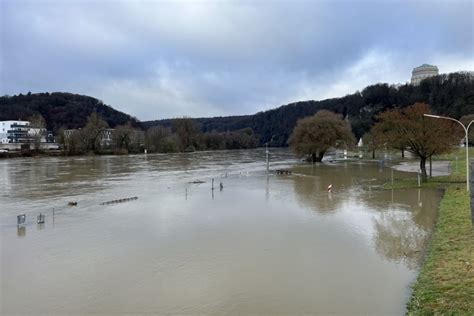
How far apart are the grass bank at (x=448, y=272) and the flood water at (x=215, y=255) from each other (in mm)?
454

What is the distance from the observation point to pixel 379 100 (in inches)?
6476

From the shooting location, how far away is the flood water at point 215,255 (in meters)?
9.65

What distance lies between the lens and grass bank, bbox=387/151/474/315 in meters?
8.27

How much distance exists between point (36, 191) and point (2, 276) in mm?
21479

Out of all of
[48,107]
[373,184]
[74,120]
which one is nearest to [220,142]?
[74,120]

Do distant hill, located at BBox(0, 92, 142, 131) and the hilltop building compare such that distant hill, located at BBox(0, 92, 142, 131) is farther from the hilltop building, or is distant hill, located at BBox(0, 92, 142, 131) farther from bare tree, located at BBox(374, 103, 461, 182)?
the hilltop building

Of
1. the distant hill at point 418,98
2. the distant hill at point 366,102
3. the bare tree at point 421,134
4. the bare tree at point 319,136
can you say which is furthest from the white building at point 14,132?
the bare tree at point 421,134

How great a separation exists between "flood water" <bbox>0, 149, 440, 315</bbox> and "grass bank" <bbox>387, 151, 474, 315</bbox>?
0.45 metres

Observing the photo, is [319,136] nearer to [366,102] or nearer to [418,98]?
[418,98]

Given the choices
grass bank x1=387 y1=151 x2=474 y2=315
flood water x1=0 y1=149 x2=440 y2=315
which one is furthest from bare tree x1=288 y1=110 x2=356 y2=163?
grass bank x1=387 y1=151 x2=474 y2=315

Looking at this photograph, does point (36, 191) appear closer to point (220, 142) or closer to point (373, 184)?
point (373, 184)

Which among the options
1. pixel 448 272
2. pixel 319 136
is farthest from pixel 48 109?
pixel 448 272

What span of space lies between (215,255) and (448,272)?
7.18 metres

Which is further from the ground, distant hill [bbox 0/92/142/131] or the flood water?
distant hill [bbox 0/92/142/131]
